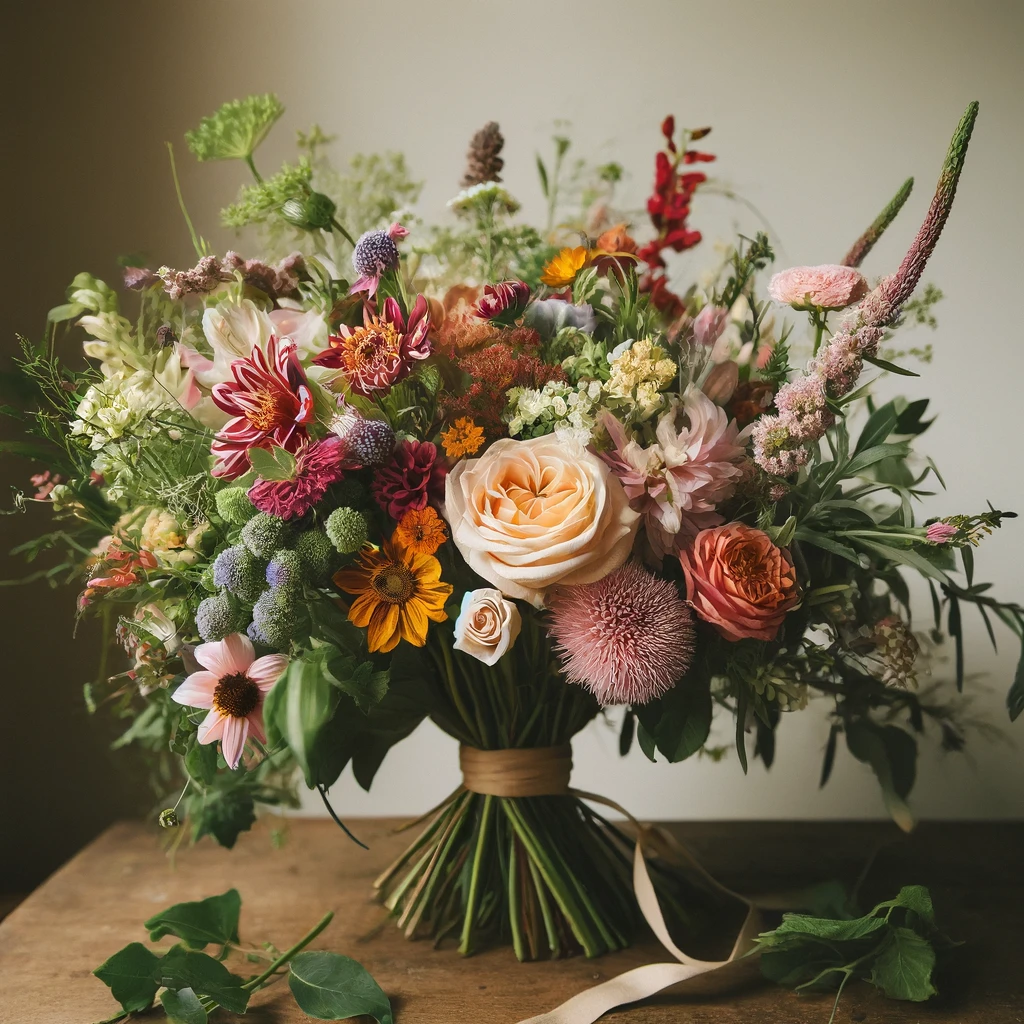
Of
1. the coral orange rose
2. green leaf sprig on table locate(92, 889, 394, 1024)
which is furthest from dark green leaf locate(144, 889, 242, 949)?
the coral orange rose

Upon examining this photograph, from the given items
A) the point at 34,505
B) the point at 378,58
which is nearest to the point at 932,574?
the point at 378,58

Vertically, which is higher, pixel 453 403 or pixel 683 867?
pixel 453 403

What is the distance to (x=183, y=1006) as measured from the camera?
0.71m

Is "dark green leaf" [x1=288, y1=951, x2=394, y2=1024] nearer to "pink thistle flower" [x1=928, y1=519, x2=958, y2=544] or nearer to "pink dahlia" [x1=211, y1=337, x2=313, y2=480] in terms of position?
"pink dahlia" [x1=211, y1=337, x2=313, y2=480]

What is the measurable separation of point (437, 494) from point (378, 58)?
2.64ft

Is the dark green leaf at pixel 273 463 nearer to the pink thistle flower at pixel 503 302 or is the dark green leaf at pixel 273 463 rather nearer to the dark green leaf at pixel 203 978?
the pink thistle flower at pixel 503 302

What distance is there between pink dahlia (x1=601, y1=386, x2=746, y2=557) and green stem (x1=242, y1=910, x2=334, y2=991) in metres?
0.48

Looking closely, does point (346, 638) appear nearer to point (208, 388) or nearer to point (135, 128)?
point (208, 388)

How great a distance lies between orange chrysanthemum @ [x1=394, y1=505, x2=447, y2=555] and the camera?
674 mm

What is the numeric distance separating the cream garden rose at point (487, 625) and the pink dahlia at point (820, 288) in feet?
1.03

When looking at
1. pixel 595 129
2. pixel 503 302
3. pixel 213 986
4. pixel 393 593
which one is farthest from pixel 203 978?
pixel 595 129

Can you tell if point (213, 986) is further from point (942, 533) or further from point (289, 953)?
point (942, 533)

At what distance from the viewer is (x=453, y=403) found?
69 cm

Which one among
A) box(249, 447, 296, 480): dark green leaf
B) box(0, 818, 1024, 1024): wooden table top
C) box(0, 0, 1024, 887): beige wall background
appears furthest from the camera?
box(0, 0, 1024, 887): beige wall background
